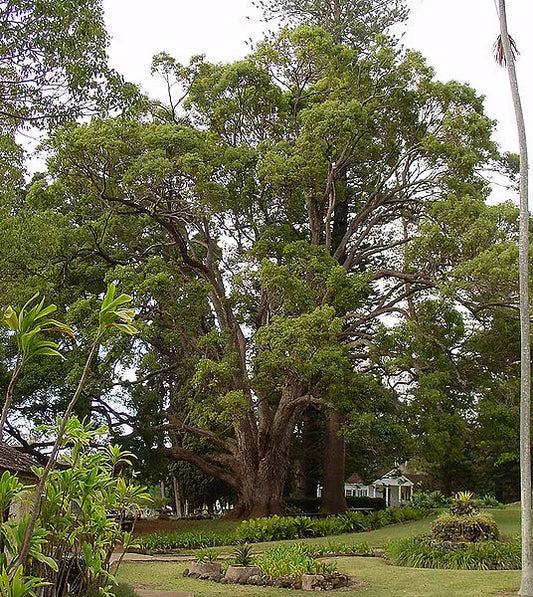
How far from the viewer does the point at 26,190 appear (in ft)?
61.3

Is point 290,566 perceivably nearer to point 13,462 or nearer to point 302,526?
point 13,462

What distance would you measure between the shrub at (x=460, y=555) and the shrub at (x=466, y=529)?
0.16 m

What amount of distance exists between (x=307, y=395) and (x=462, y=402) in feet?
15.8

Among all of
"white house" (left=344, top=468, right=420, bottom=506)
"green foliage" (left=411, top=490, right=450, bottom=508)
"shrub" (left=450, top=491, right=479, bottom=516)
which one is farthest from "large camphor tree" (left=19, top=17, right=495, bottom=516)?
"white house" (left=344, top=468, right=420, bottom=506)

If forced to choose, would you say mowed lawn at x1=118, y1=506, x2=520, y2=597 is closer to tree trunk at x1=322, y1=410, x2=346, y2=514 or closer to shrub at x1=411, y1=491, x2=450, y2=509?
tree trunk at x1=322, y1=410, x2=346, y2=514

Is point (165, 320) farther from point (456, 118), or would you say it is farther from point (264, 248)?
point (456, 118)

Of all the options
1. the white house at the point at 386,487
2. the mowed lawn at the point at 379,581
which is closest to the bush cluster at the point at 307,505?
the mowed lawn at the point at 379,581

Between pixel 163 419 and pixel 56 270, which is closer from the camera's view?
pixel 56 270

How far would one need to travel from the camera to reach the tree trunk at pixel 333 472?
22047 mm

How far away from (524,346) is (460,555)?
4.14 metres

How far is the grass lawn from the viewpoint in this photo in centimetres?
914

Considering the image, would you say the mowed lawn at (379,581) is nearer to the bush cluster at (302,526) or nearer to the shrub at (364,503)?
the bush cluster at (302,526)

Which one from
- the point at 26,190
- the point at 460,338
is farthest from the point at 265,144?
the point at 460,338

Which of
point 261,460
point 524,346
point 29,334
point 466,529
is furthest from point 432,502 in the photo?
point 29,334
